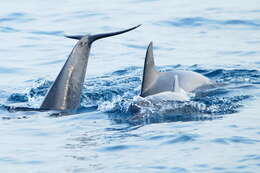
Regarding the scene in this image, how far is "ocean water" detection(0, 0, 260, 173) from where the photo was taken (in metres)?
8.52

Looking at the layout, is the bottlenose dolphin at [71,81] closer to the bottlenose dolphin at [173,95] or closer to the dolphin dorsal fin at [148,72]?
the dolphin dorsal fin at [148,72]

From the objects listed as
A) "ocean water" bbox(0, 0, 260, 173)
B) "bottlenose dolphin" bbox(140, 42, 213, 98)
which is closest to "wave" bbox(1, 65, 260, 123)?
"ocean water" bbox(0, 0, 260, 173)

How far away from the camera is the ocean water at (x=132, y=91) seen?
8523mm

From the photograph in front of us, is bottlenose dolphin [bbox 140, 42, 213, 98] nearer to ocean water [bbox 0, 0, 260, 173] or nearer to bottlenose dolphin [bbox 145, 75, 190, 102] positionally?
bottlenose dolphin [bbox 145, 75, 190, 102]

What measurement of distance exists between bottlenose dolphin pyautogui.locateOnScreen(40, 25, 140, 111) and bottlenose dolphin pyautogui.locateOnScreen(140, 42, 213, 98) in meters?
0.94

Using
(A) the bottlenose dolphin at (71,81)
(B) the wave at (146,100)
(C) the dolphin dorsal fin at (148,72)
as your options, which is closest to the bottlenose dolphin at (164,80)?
(C) the dolphin dorsal fin at (148,72)

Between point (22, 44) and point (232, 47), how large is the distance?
4622 mm

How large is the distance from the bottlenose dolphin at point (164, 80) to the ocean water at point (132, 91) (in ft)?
0.89

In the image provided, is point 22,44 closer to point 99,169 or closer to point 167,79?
point 167,79

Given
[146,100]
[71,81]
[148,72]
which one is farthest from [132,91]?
[71,81]

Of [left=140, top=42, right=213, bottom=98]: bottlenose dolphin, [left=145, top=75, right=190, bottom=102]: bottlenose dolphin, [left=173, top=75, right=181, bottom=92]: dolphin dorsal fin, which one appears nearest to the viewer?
[left=145, top=75, right=190, bottom=102]: bottlenose dolphin

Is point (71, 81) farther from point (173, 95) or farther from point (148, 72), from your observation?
point (173, 95)

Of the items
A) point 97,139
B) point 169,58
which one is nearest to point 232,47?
point 169,58

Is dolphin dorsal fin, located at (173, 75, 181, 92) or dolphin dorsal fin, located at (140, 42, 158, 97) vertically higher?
dolphin dorsal fin, located at (140, 42, 158, 97)
